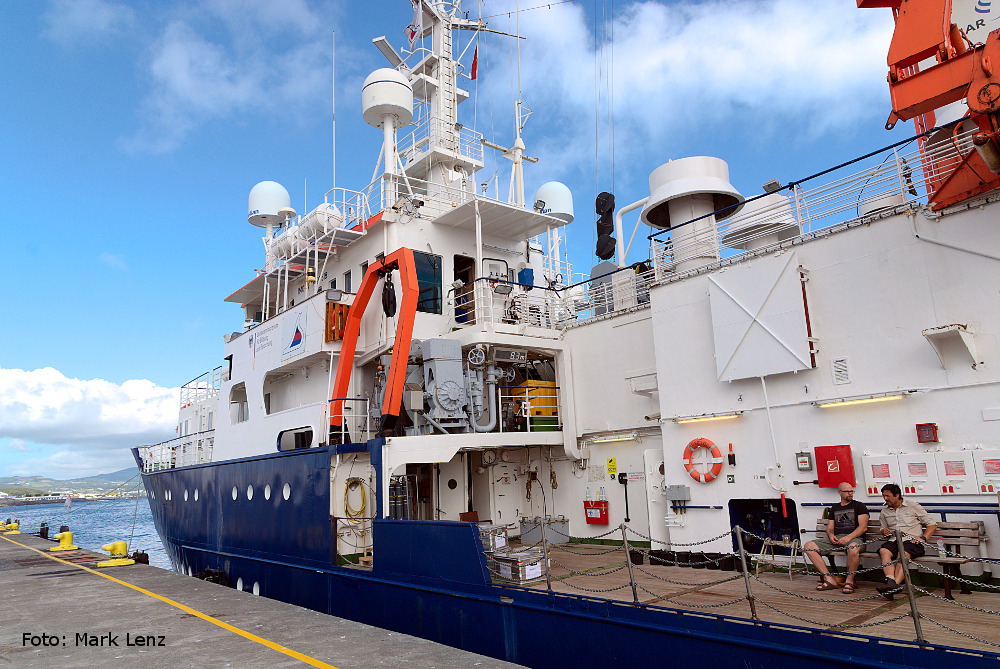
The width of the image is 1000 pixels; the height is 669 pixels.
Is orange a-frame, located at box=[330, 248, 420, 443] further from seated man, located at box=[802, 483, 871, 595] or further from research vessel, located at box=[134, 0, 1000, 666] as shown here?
seated man, located at box=[802, 483, 871, 595]

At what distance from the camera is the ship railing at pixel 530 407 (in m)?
12.2

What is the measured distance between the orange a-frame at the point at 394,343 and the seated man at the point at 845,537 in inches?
261

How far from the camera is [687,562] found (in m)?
9.38

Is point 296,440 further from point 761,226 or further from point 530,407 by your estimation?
point 761,226

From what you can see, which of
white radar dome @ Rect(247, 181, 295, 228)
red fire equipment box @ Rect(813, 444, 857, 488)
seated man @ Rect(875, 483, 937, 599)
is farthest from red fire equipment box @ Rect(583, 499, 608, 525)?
white radar dome @ Rect(247, 181, 295, 228)

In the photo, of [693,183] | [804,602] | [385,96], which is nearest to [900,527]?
[804,602]

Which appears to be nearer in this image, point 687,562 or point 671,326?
point 687,562

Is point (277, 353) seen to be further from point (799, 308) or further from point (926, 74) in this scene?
point (926, 74)

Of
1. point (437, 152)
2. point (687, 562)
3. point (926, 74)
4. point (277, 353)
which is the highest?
point (437, 152)

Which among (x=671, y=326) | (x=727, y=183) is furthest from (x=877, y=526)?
(x=727, y=183)

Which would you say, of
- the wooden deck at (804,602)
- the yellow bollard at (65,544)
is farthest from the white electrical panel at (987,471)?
the yellow bollard at (65,544)

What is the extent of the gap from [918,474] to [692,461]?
2.94 meters

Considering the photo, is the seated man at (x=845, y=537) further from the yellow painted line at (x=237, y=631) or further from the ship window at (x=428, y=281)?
the ship window at (x=428, y=281)

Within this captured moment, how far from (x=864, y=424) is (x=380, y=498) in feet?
22.5
